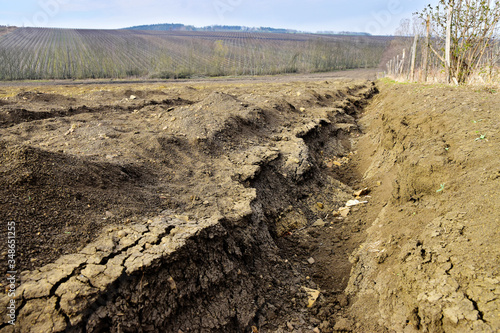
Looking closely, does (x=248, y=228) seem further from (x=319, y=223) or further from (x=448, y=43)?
(x=448, y=43)

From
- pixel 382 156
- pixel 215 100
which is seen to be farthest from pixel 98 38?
pixel 382 156

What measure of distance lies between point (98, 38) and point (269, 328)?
55.5 m

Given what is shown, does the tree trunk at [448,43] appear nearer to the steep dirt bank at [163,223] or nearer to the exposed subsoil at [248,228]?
the exposed subsoil at [248,228]

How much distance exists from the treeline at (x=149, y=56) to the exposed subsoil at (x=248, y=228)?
1278 inches

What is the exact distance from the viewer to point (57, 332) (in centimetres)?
189

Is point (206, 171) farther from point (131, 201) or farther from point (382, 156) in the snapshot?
point (382, 156)

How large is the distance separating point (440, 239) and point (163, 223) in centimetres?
262

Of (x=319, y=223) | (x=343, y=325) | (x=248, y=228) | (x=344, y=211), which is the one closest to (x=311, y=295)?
(x=343, y=325)

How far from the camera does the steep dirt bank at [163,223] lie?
7.27 ft

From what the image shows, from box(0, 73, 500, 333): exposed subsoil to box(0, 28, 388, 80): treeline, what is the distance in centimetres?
3247

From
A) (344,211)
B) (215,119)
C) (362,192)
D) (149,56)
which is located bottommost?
(344,211)

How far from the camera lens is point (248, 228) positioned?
3570 millimetres

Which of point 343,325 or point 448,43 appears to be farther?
point 448,43

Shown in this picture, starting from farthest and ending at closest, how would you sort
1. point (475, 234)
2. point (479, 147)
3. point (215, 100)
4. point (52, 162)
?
point (215, 100)
point (479, 147)
point (52, 162)
point (475, 234)
